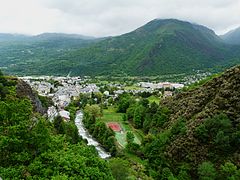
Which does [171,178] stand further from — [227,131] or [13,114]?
[13,114]

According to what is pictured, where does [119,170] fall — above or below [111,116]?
above

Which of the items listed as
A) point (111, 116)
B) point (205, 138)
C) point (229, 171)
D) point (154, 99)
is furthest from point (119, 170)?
point (154, 99)

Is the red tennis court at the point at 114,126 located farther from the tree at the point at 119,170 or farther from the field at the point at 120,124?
the tree at the point at 119,170

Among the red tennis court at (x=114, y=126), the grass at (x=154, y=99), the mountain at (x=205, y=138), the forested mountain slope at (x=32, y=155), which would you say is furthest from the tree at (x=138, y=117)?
the forested mountain slope at (x=32, y=155)

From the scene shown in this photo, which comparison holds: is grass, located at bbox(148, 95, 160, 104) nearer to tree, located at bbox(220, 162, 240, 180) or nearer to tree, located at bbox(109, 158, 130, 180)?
tree, located at bbox(220, 162, 240, 180)

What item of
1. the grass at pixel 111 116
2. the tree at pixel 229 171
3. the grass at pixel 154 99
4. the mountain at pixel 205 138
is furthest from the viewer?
the grass at pixel 154 99

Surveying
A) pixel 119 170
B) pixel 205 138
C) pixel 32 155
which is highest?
pixel 32 155

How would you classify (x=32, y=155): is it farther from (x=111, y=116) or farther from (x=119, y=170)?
(x=111, y=116)

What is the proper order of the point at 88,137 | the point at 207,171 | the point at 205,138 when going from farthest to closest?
1. the point at 88,137
2. the point at 205,138
3. the point at 207,171
